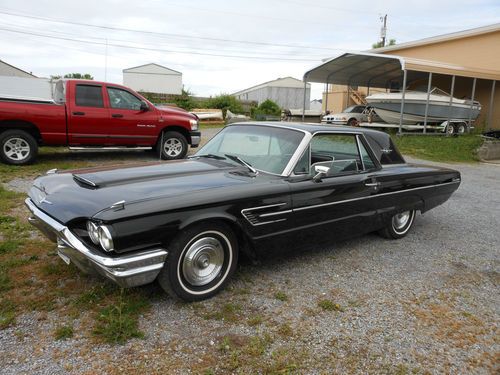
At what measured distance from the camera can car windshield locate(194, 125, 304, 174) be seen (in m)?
3.98

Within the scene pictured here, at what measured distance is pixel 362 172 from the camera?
4.47m

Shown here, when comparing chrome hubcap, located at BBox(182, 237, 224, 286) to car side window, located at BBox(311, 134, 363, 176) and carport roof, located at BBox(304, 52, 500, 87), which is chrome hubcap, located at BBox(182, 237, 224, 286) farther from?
carport roof, located at BBox(304, 52, 500, 87)

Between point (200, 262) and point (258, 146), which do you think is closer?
point (200, 262)

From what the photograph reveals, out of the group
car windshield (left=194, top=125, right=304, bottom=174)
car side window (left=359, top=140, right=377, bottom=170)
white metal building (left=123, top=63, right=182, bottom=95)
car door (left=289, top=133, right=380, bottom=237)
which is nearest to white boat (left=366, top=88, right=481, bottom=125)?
car side window (left=359, top=140, right=377, bottom=170)

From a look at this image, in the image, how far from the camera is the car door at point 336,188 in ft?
12.4

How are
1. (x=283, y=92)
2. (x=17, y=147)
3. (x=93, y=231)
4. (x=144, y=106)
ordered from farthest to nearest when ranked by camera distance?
(x=283, y=92), (x=144, y=106), (x=17, y=147), (x=93, y=231)

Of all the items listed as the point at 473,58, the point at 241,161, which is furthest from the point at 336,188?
the point at 473,58

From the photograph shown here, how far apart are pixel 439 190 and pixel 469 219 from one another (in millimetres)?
1321

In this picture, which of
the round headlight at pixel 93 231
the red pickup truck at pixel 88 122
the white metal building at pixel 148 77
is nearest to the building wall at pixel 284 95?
the white metal building at pixel 148 77

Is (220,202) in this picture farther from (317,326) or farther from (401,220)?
(401,220)

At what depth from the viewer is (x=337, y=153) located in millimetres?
4621

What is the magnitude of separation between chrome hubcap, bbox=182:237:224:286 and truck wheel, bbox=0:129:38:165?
669cm

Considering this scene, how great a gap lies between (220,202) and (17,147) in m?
6.91

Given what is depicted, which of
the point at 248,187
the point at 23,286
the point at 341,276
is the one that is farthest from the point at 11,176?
the point at 341,276
